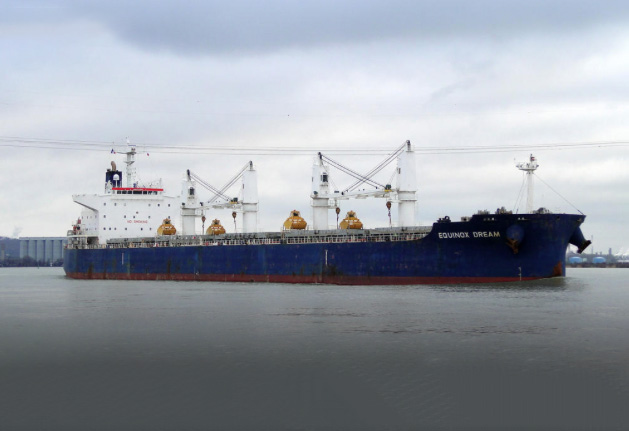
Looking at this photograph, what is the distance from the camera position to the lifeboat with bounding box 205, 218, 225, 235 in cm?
5303

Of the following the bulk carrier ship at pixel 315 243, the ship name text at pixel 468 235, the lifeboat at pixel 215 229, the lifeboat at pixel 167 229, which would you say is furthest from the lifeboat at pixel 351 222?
the lifeboat at pixel 167 229

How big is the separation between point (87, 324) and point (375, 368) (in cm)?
1220

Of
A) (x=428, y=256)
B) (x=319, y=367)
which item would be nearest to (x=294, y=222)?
(x=428, y=256)

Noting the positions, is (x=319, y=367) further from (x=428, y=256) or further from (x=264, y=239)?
(x=264, y=239)

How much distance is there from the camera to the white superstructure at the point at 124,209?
5603cm

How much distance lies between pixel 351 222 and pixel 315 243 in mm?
3843

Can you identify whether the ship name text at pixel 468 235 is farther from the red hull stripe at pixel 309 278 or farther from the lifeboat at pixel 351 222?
the lifeboat at pixel 351 222

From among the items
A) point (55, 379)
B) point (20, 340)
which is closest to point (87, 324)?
point (20, 340)

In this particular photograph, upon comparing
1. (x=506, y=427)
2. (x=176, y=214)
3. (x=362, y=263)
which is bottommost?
(x=506, y=427)

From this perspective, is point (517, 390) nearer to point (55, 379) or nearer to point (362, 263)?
point (55, 379)

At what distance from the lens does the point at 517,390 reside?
527 inches

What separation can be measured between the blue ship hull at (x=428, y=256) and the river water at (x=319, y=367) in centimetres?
564

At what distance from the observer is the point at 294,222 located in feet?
150

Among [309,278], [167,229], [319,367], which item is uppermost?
[167,229]
